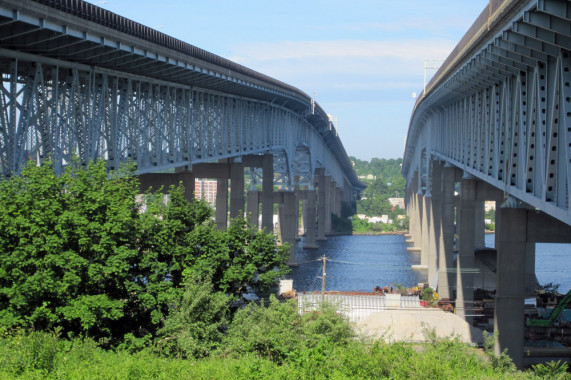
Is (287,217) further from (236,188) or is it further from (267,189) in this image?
(236,188)

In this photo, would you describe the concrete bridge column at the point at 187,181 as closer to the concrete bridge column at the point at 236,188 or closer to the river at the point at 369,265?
the river at the point at 369,265

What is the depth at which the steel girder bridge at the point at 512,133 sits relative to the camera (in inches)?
742

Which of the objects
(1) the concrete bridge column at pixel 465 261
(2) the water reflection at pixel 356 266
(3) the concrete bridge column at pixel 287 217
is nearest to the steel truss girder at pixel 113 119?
(2) the water reflection at pixel 356 266

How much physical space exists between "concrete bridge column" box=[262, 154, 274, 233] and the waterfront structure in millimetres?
3425

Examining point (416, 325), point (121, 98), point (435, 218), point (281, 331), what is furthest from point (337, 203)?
point (281, 331)

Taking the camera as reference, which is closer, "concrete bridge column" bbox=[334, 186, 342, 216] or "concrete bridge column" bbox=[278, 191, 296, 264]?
"concrete bridge column" bbox=[278, 191, 296, 264]

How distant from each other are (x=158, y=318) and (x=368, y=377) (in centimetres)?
868

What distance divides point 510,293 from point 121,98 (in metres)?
17.6

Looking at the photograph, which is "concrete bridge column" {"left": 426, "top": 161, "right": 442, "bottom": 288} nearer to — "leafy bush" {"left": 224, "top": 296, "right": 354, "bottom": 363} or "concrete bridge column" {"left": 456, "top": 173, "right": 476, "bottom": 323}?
"concrete bridge column" {"left": 456, "top": 173, "right": 476, "bottom": 323}

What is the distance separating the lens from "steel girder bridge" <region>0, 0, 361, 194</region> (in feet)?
83.8

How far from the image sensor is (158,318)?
25.9 m

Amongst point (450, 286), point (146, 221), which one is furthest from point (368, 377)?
point (450, 286)

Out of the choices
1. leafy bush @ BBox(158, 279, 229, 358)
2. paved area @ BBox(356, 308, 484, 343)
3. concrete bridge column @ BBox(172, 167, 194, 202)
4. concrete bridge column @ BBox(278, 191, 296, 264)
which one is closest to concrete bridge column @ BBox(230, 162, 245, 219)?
concrete bridge column @ BBox(172, 167, 194, 202)

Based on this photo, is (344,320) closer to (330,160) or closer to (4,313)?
(4,313)
